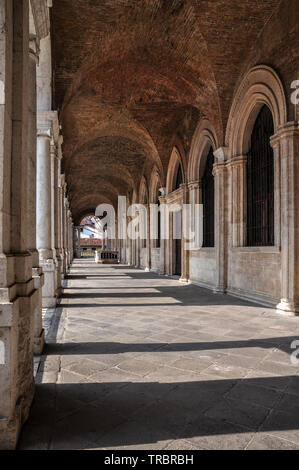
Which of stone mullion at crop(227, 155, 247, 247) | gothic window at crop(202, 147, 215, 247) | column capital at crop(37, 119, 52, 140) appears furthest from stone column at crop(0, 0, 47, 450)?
gothic window at crop(202, 147, 215, 247)

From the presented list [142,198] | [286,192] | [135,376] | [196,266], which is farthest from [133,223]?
[135,376]

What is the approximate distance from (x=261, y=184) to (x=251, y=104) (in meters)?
2.03

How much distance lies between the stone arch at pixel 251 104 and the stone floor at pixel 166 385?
4.43 meters

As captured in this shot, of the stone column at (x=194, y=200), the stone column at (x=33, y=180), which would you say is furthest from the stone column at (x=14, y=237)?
the stone column at (x=194, y=200)

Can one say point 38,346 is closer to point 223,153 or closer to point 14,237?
point 14,237

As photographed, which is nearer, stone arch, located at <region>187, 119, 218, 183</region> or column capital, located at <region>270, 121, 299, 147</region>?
column capital, located at <region>270, 121, 299, 147</region>

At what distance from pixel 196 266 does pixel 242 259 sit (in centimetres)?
335

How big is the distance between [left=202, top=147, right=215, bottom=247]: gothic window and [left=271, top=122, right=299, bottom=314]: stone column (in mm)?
4619

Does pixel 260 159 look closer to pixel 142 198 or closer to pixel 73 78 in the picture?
pixel 73 78

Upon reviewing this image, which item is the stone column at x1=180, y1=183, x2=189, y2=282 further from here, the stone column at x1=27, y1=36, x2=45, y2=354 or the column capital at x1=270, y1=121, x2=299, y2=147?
the stone column at x1=27, y1=36, x2=45, y2=354

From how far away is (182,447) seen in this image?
6.97ft

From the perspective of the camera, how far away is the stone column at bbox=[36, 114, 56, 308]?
7078 mm

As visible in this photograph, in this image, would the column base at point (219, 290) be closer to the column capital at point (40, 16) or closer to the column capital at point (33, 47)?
the column capital at point (33, 47)

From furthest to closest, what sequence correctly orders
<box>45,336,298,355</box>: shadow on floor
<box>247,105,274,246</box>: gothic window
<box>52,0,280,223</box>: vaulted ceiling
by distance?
<box>247,105,274,246</box>: gothic window, <box>52,0,280,223</box>: vaulted ceiling, <box>45,336,298,355</box>: shadow on floor
